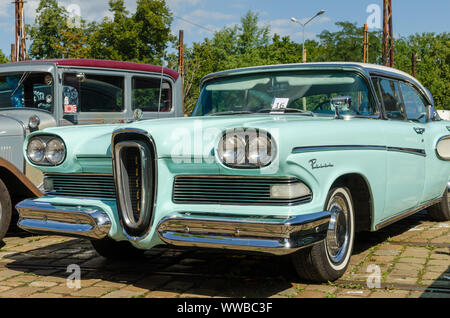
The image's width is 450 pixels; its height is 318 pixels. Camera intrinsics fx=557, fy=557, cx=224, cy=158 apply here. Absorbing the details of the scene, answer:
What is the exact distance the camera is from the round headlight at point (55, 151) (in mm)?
Answer: 4039

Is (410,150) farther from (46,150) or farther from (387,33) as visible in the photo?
(387,33)

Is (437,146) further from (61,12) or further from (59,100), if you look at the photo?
(61,12)

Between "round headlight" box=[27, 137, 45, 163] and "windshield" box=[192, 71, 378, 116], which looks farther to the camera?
"windshield" box=[192, 71, 378, 116]

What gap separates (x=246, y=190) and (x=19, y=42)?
2273cm

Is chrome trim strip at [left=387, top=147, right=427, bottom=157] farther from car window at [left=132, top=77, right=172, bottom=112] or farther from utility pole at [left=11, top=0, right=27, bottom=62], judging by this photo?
utility pole at [left=11, top=0, right=27, bottom=62]

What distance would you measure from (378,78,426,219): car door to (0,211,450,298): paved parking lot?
0.45 metres

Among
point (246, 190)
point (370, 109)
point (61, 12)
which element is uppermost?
point (61, 12)

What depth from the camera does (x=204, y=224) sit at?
3277mm

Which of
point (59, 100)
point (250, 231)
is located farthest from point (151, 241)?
point (59, 100)

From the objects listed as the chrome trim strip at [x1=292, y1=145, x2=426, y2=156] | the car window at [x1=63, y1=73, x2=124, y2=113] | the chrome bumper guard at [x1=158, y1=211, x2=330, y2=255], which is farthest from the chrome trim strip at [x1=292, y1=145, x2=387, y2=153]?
the car window at [x1=63, y1=73, x2=124, y2=113]

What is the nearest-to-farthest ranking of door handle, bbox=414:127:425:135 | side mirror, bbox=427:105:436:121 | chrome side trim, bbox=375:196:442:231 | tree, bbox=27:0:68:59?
chrome side trim, bbox=375:196:442:231 → door handle, bbox=414:127:425:135 → side mirror, bbox=427:105:436:121 → tree, bbox=27:0:68:59

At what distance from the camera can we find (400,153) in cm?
455

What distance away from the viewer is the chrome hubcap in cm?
382

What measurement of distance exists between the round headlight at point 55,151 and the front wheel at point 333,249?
1810mm
